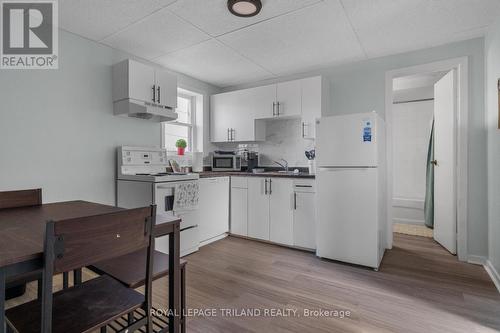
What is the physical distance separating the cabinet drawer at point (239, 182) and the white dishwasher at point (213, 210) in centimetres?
8

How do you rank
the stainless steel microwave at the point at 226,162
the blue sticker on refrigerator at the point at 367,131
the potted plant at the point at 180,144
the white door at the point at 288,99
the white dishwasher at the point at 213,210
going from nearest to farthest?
the blue sticker on refrigerator at the point at 367,131 → the white dishwasher at the point at 213,210 → the white door at the point at 288,99 → the potted plant at the point at 180,144 → the stainless steel microwave at the point at 226,162

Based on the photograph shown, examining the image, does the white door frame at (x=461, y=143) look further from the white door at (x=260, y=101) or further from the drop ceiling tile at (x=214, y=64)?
the drop ceiling tile at (x=214, y=64)

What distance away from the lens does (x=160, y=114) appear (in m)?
3.00

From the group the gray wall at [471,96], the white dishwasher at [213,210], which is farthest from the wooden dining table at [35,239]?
the gray wall at [471,96]

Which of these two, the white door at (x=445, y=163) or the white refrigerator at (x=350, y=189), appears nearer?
the white refrigerator at (x=350, y=189)

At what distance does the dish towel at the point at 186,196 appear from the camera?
2.80 m

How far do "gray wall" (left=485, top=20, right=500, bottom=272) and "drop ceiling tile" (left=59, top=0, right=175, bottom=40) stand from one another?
2860mm

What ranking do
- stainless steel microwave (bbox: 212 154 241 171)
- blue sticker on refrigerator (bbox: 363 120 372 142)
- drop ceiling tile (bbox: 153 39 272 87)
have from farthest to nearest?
stainless steel microwave (bbox: 212 154 241 171)
drop ceiling tile (bbox: 153 39 272 87)
blue sticker on refrigerator (bbox: 363 120 372 142)

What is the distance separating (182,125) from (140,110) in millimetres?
1133

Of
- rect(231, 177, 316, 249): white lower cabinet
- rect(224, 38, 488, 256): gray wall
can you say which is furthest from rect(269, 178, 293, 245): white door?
rect(224, 38, 488, 256): gray wall

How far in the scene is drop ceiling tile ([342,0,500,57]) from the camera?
2.10 metres

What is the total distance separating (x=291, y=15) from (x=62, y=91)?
226 centimetres

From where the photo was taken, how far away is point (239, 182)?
355 cm

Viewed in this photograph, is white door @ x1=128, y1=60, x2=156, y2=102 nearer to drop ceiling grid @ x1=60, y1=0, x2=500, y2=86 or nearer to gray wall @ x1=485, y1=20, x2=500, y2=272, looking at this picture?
drop ceiling grid @ x1=60, y1=0, x2=500, y2=86
